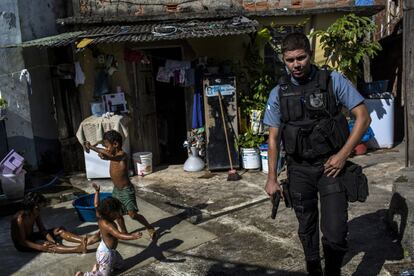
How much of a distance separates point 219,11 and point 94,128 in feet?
10.7

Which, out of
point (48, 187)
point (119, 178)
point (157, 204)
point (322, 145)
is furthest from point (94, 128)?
point (322, 145)

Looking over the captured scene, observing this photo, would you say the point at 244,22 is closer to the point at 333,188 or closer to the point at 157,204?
the point at 157,204

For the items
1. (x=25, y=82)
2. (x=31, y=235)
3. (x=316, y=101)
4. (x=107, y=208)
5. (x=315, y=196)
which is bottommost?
(x=31, y=235)

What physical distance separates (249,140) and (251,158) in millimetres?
372

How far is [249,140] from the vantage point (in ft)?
28.4

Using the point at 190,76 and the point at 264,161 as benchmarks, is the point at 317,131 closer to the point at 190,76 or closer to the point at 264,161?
the point at 264,161

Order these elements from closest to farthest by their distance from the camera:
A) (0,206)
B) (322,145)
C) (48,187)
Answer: (322,145) < (0,206) < (48,187)

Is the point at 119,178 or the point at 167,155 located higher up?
the point at 119,178

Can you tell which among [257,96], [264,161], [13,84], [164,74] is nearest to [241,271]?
[264,161]

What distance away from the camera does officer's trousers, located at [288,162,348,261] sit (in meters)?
3.57

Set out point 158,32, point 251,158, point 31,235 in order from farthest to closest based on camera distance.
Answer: point 251,158
point 158,32
point 31,235

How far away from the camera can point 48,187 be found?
7938mm

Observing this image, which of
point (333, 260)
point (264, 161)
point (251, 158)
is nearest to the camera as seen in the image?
point (333, 260)

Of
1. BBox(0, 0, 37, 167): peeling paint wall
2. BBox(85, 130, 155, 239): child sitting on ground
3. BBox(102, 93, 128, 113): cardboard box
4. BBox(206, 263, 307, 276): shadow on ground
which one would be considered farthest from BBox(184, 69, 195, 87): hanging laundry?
BBox(206, 263, 307, 276): shadow on ground
